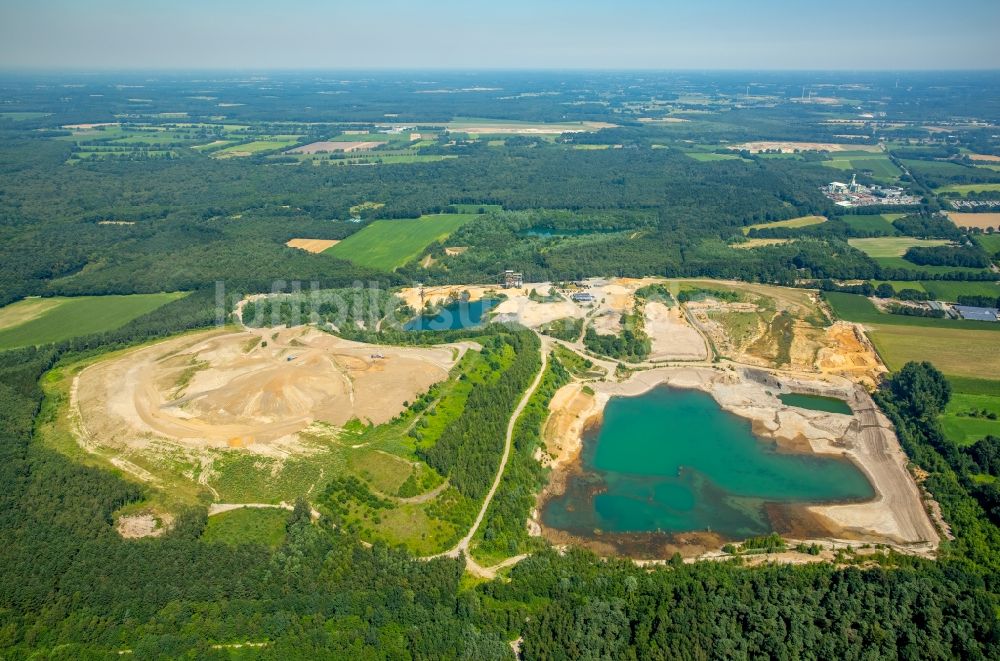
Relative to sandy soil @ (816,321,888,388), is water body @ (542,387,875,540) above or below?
below

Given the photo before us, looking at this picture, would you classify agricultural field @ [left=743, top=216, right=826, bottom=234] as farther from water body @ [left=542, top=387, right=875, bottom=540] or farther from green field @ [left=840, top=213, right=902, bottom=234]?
water body @ [left=542, top=387, right=875, bottom=540]

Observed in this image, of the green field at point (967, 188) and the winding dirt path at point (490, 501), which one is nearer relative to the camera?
the winding dirt path at point (490, 501)

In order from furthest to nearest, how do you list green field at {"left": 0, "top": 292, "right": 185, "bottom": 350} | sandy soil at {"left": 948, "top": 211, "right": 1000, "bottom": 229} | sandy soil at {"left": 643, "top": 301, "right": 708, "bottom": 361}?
1. sandy soil at {"left": 948, "top": 211, "right": 1000, "bottom": 229}
2. green field at {"left": 0, "top": 292, "right": 185, "bottom": 350}
3. sandy soil at {"left": 643, "top": 301, "right": 708, "bottom": 361}

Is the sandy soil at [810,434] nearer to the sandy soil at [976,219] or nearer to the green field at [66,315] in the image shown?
the green field at [66,315]

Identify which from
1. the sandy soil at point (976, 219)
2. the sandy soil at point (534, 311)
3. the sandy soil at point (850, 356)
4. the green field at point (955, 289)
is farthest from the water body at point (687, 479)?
the sandy soil at point (976, 219)

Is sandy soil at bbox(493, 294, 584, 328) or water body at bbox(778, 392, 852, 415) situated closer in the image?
water body at bbox(778, 392, 852, 415)

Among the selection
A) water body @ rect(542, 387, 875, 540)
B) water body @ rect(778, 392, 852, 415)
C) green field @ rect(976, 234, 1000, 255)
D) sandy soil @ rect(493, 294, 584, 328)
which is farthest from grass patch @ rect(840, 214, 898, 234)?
water body @ rect(542, 387, 875, 540)

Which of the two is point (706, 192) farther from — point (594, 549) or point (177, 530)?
point (177, 530)

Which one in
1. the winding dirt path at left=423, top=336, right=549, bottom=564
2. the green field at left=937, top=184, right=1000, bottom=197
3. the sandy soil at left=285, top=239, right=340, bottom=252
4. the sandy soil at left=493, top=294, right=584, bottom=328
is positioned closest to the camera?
the winding dirt path at left=423, top=336, right=549, bottom=564
